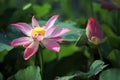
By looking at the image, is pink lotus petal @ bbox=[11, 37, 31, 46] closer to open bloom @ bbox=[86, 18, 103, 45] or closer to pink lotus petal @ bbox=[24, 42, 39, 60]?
pink lotus petal @ bbox=[24, 42, 39, 60]

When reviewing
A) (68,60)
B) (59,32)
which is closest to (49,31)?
(59,32)

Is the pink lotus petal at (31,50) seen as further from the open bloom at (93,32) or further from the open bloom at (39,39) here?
the open bloom at (93,32)

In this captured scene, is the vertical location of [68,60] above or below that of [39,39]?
below

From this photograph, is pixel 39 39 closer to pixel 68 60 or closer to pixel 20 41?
pixel 20 41

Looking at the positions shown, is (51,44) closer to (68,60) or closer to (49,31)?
(49,31)

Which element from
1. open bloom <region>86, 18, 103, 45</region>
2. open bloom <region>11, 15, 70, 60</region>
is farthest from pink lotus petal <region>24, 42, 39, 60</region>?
open bloom <region>86, 18, 103, 45</region>

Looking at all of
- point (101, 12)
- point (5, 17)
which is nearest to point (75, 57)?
point (5, 17)

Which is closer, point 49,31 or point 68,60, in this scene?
point 49,31

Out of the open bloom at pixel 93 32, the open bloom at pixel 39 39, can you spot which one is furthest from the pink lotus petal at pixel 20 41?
the open bloom at pixel 93 32
